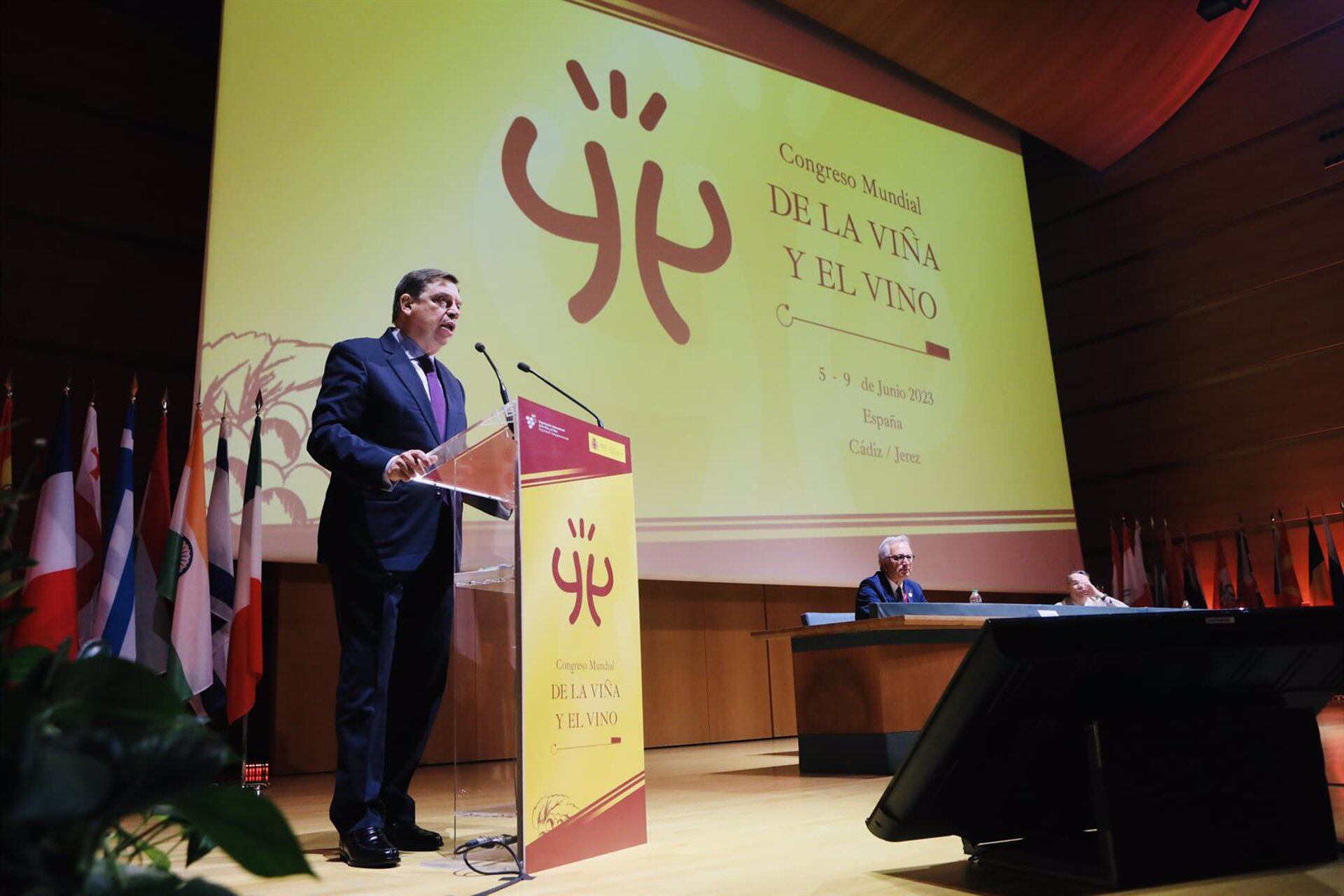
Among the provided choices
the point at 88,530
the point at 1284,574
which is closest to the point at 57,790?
the point at 88,530

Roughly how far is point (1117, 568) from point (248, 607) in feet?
21.0

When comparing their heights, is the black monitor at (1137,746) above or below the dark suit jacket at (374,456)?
below

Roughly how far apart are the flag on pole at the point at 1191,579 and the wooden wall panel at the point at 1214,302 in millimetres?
281

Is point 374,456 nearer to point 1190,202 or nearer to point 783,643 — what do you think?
point 783,643

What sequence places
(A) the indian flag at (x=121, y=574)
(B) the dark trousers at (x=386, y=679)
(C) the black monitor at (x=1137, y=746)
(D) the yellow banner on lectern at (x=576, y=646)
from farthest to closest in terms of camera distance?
(A) the indian flag at (x=121, y=574) → (B) the dark trousers at (x=386, y=679) → (D) the yellow banner on lectern at (x=576, y=646) → (C) the black monitor at (x=1137, y=746)

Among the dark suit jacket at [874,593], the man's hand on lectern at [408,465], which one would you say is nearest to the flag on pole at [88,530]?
the man's hand on lectern at [408,465]

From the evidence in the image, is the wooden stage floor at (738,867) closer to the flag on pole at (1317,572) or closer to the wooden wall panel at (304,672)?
the wooden wall panel at (304,672)

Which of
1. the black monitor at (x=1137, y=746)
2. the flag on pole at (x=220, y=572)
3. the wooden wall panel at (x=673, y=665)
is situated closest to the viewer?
the black monitor at (x=1137, y=746)

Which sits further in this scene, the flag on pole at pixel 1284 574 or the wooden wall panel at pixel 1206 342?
the wooden wall panel at pixel 1206 342

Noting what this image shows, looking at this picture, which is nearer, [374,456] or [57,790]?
[57,790]

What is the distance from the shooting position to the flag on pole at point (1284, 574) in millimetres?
7344

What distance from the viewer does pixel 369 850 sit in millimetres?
2145

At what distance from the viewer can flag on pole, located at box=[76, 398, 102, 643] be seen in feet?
12.4

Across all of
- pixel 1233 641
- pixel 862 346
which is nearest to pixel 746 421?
pixel 862 346
